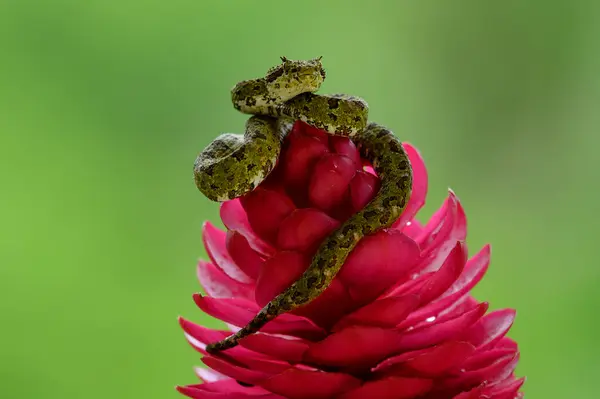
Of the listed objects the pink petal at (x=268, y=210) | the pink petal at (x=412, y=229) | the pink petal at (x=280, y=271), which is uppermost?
the pink petal at (x=412, y=229)

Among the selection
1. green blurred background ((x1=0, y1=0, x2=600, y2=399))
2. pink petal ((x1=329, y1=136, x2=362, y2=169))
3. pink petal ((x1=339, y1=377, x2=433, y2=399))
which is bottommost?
pink petal ((x1=339, y1=377, x2=433, y2=399))

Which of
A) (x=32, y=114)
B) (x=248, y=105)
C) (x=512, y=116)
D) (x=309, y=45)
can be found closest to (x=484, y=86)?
(x=512, y=116)

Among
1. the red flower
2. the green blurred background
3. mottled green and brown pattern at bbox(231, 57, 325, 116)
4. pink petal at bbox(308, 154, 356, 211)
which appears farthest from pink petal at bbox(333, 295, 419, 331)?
the green blurred background

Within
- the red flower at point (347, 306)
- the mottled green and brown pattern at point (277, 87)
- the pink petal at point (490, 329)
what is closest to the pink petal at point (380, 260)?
the red flower at point (347, 306)

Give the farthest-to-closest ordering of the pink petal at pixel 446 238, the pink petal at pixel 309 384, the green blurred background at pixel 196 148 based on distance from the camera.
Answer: the green blurred background at pixel 196 148
the pink petal at pixel 446 238
the pink petal at pixel 309 384

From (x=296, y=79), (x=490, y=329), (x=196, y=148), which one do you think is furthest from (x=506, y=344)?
(x=196, y=148)

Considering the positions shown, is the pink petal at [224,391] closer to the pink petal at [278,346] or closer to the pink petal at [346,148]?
the pink petal at [278,346]

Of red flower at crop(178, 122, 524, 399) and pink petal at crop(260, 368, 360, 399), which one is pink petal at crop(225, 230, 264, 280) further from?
pink petal at crop(260, 368, 360, 399)

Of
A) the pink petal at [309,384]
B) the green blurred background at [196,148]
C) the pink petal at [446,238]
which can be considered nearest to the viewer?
the pink petal at [309,384]

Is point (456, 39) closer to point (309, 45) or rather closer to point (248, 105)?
point (309, 45)
